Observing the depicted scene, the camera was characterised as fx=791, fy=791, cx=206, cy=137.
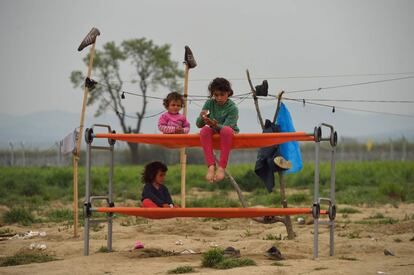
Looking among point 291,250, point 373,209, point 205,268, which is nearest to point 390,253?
point 291,250

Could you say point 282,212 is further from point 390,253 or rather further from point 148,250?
point 148,250

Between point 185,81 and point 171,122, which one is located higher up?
point 185,81

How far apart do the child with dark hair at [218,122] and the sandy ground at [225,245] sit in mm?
921

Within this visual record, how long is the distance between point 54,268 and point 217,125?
2.04m

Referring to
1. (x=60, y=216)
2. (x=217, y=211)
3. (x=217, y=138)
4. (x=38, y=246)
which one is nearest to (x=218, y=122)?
(x=217, y=138)

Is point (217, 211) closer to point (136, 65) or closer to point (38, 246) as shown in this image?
point (38, 246)

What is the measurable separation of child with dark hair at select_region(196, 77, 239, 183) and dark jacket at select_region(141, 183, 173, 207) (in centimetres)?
97

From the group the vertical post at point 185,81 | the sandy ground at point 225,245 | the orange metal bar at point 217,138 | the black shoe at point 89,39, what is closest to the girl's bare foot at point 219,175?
the orange metal bar at point 217,138

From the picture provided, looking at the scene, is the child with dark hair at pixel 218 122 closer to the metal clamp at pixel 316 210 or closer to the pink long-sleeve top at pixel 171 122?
the pink long-sleeve top at pixel 171 122

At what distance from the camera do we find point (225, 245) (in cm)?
890

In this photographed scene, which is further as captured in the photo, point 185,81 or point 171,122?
point 185,81

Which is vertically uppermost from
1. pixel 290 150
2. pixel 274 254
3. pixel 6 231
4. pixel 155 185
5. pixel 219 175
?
pixel 290 150

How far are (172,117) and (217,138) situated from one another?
1115mm

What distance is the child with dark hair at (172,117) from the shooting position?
870 centimetres
